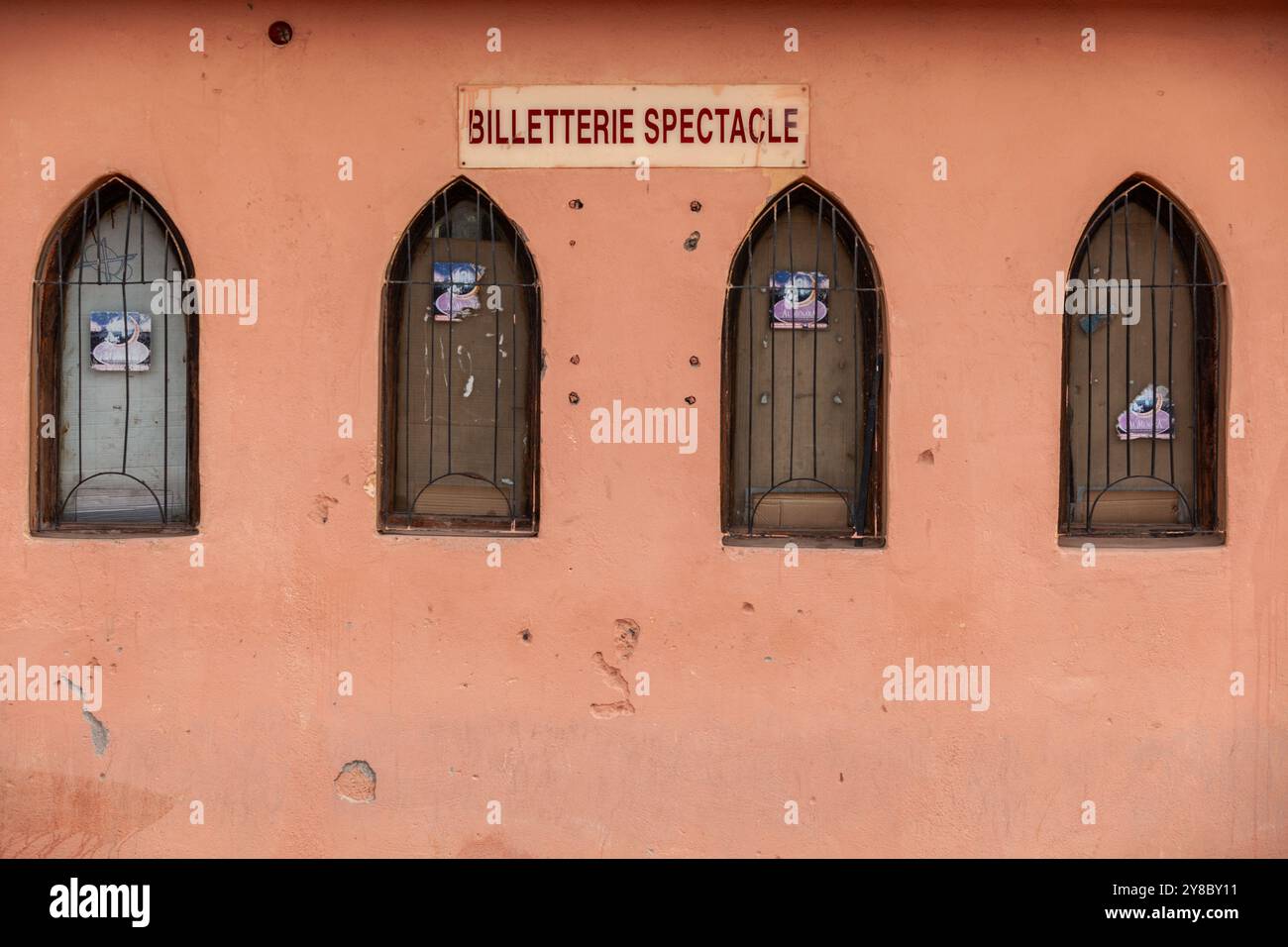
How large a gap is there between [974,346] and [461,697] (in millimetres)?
2710

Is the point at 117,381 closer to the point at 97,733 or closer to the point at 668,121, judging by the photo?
the point at 97,733

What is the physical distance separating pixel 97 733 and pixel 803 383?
347 centimetres

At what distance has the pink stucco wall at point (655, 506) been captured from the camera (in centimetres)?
383

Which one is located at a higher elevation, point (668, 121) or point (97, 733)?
point (668, 121)

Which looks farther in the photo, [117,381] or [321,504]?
[117,381]

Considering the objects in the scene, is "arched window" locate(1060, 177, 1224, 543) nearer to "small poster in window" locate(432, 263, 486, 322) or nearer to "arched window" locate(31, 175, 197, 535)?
"small poster in window" locate(432, 263, 486, 322)

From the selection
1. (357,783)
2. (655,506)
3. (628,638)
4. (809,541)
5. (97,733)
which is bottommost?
(357,783)

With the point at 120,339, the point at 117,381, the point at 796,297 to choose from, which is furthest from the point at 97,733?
the point at 796,297

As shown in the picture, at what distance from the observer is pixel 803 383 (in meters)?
3.97

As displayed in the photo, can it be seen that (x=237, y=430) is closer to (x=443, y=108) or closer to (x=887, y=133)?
(x=443, y=108)

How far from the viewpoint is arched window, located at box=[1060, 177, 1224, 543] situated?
3.93 metres

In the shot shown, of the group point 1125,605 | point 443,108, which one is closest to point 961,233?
point 1125,605

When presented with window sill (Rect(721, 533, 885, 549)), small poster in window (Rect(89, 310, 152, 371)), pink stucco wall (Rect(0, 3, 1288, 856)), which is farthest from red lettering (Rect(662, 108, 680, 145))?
small poster in window (Rect(89, 310, 152, 371))

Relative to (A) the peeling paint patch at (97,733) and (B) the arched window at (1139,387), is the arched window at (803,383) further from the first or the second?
(A) the peeling paint patch at (97,733)
